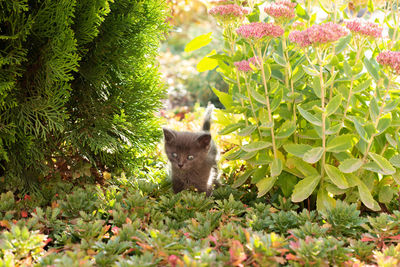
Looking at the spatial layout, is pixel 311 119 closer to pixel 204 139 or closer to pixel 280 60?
pixel 280 60

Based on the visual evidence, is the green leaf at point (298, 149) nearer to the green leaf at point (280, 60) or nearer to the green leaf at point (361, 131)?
the green leaf at point (361, 131)

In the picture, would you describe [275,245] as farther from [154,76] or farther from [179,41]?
[179,41]

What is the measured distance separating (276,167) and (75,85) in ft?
5.85

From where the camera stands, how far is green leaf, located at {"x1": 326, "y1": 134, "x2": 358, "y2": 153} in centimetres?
277

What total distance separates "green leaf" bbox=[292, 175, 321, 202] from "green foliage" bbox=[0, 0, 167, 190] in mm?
1476

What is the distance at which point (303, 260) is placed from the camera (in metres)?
2.01

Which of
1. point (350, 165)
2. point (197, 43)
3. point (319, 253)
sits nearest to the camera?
point (319, 253)

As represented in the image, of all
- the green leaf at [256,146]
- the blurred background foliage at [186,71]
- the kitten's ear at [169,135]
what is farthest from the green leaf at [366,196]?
the blurred background foliage at [186,71]

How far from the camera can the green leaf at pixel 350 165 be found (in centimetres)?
268

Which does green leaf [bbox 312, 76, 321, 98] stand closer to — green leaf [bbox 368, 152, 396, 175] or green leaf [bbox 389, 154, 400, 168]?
green leaf [bbox 368, 152, 396, 175]

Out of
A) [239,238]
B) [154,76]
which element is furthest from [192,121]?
[239,238]

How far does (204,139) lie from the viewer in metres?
3.51

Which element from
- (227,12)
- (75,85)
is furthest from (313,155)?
(75,85)

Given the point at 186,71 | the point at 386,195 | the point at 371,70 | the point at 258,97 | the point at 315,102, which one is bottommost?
the point at 186,71
